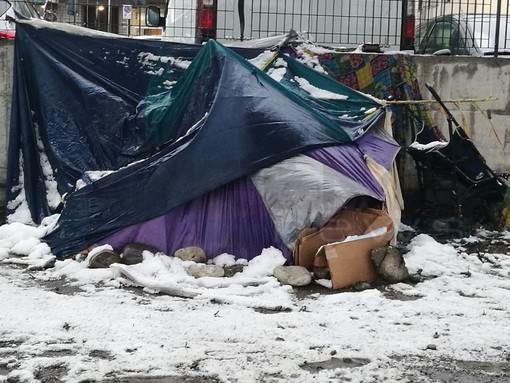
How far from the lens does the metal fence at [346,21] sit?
26.2ft

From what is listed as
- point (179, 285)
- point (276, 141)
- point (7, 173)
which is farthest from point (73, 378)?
point (7, 173)

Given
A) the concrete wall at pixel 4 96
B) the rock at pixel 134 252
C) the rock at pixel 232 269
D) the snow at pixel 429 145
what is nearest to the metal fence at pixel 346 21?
the concrete wall at pixel 4 96

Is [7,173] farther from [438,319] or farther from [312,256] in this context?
[438,319]

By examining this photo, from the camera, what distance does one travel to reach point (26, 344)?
398 cm

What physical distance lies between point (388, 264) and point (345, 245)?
38 cm

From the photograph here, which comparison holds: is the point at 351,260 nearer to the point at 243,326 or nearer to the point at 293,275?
the point at 293,275

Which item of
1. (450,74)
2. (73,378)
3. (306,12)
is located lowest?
→ (73,378)

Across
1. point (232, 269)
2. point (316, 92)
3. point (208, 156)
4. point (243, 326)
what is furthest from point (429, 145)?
point (243, 326)

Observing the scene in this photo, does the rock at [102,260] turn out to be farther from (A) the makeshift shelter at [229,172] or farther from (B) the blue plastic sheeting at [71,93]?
(B) the blue plastic sheeting at [71,93]

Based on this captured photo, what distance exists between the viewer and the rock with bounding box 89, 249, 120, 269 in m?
5.52

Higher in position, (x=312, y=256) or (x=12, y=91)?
(x=12, y=91)

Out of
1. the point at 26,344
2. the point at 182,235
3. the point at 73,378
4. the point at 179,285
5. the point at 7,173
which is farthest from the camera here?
the point at 7,173

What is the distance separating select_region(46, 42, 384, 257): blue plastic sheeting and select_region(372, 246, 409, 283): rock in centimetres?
116

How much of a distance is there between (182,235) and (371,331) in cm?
212
